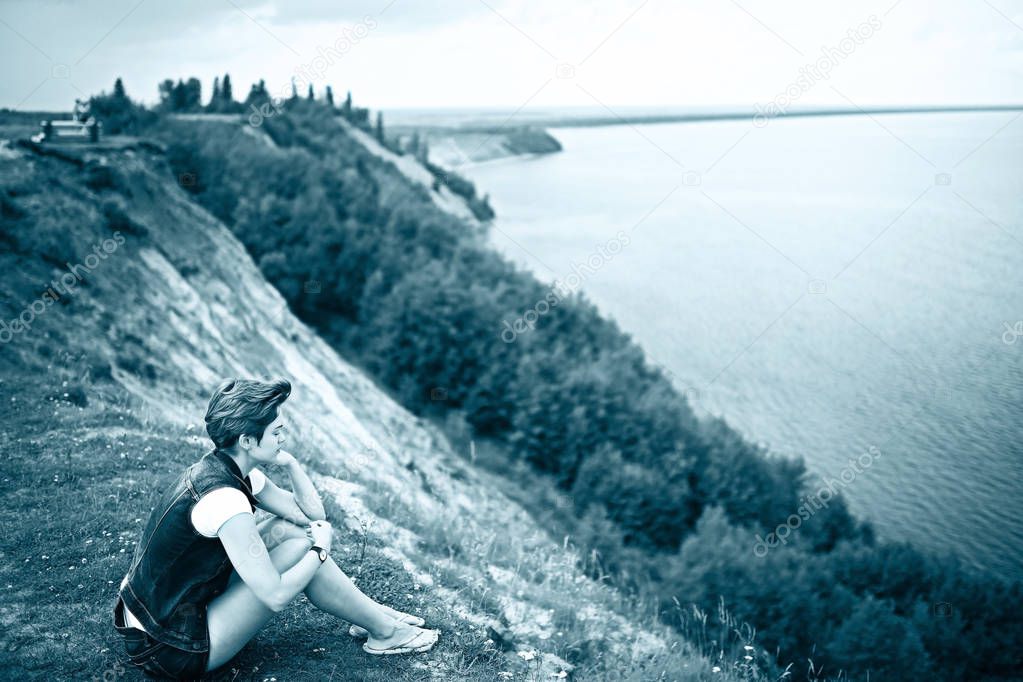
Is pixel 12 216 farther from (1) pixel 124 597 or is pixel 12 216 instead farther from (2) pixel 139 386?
(1) pixel 124 597

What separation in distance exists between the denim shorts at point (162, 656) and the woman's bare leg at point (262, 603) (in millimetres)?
74

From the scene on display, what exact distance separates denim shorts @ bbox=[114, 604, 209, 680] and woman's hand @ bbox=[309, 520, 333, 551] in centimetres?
73

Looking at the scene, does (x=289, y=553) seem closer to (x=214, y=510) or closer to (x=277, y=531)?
(x=277, y=531)

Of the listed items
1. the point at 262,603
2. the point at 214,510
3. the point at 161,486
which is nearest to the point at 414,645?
the point at 262,603

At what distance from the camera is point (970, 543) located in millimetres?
17453

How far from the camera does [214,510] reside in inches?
134

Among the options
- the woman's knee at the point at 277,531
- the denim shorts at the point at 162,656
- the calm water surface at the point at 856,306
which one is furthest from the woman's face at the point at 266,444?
the calm water surface at the point at 856,306

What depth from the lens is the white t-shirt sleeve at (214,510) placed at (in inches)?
134

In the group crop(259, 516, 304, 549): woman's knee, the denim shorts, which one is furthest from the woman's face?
the denim shorts

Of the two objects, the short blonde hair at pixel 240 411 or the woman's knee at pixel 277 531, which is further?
the woman's knee at pixel 277 531

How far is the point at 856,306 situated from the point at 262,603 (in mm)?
31997

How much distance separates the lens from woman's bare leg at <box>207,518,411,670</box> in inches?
144

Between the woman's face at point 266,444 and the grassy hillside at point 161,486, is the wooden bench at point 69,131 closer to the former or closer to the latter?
the grassy hillside at point 161,486

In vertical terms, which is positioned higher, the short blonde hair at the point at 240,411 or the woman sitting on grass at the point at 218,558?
the short blonde hair at the point at 240,411
